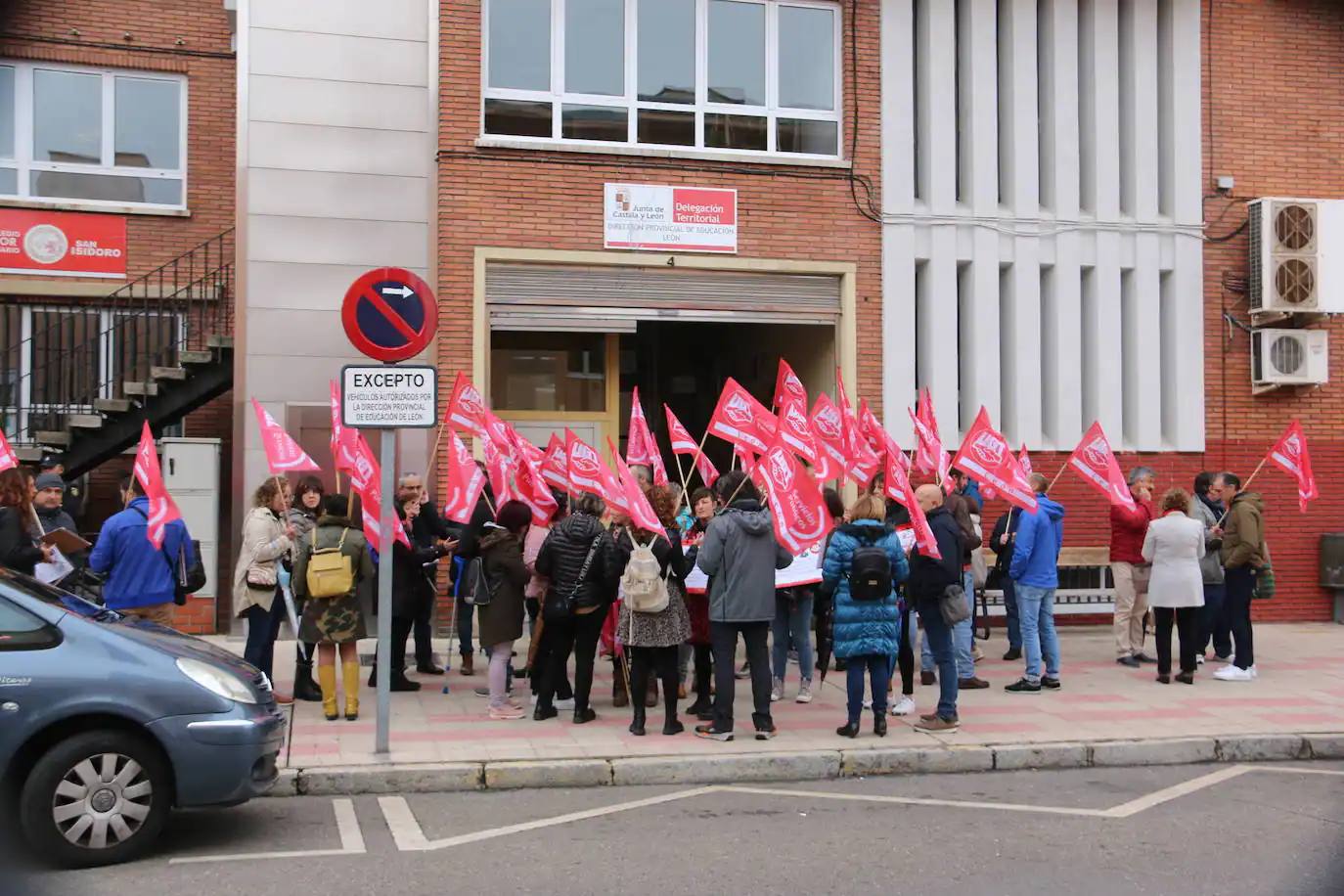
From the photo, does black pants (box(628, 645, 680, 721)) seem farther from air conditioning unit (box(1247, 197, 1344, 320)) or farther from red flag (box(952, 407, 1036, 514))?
air conditioning unit (box(1247, 197, 1344, 320))

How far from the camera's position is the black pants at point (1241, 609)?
11180mm

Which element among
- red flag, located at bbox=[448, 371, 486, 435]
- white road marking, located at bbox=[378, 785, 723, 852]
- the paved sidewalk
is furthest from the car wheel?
red flag, located at bbox=[448, 371, 486, 435]

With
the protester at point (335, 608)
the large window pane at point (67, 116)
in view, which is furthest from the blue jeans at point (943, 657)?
the large window pane at point (67, 116)

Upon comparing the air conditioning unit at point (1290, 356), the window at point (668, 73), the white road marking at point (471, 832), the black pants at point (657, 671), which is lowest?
the white road marking at point (471, 832)

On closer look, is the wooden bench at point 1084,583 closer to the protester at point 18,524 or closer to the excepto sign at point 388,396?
the excepto sign at point 388,396

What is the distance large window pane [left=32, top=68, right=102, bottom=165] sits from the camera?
14852 mm

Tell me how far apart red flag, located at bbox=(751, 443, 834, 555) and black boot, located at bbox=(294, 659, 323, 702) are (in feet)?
12.6

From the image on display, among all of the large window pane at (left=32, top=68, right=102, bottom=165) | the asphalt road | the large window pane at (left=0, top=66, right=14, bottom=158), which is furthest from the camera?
the large window pane at (left=32, top=68, right=102, bottom=165)

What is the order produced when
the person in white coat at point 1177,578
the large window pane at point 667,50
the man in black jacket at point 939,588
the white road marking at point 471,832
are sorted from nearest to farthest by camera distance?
1. the white road marking at point 471,832
2. the man in black jacket at point 939,588
3. the person in white coat at point 1177,578
4. the large window pane at point 667,50

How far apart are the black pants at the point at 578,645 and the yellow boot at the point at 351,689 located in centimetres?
130

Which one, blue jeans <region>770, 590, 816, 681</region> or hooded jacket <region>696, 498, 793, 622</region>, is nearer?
hooded jacket <region>696, 498, 793, 622</region>

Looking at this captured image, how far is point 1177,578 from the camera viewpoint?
10.6 metres

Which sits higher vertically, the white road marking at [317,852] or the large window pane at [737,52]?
the large window pane at [737,52]

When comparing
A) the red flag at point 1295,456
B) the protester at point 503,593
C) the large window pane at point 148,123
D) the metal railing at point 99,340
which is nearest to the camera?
the protester at point 503,593
